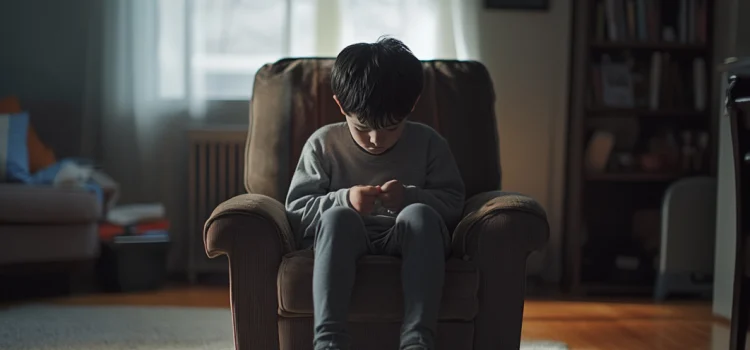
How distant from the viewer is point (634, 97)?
3.40 meters

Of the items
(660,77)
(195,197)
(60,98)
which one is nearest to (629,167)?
(660,77)

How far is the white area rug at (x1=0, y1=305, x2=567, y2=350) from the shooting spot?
7.62 feet

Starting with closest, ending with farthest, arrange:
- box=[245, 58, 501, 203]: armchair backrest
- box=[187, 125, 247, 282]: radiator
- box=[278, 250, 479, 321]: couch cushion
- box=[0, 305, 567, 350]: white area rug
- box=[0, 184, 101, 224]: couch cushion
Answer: box=[278, 250, 479, 321]: couch cushion < box=[245, 58, 501, 203]: armchair backrest < box=[0, 305, 567, 350]: white area rug < box=[0, 184, 101, 224]: couch cushion < box=[187, 125, 247, 282]: radiator

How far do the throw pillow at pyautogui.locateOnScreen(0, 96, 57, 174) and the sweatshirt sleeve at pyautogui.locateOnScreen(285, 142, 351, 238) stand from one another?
5.62 ft

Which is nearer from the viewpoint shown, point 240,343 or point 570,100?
point 240,343

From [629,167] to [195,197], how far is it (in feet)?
5.85

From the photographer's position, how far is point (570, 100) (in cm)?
341

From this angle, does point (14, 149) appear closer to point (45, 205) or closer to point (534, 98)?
point (45, 205)

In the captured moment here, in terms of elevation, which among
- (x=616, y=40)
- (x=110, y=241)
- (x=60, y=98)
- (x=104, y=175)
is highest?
(x=616, y=40)

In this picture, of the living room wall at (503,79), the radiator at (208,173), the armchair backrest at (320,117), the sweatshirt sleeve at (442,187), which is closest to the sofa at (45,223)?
the radiator at (208,173)

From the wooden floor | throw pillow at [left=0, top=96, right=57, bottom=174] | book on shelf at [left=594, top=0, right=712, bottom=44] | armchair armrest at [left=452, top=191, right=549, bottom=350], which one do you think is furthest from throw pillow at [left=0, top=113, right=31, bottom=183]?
book on shelf at [left=594, top=0, right=712, bottom=44]

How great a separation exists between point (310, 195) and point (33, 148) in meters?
1.82

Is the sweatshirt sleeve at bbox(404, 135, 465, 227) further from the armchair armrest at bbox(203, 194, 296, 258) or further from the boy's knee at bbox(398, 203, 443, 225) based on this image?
the armchair armrest at bbox(203, 194, 296, 258)

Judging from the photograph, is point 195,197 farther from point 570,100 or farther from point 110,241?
point 570,100
